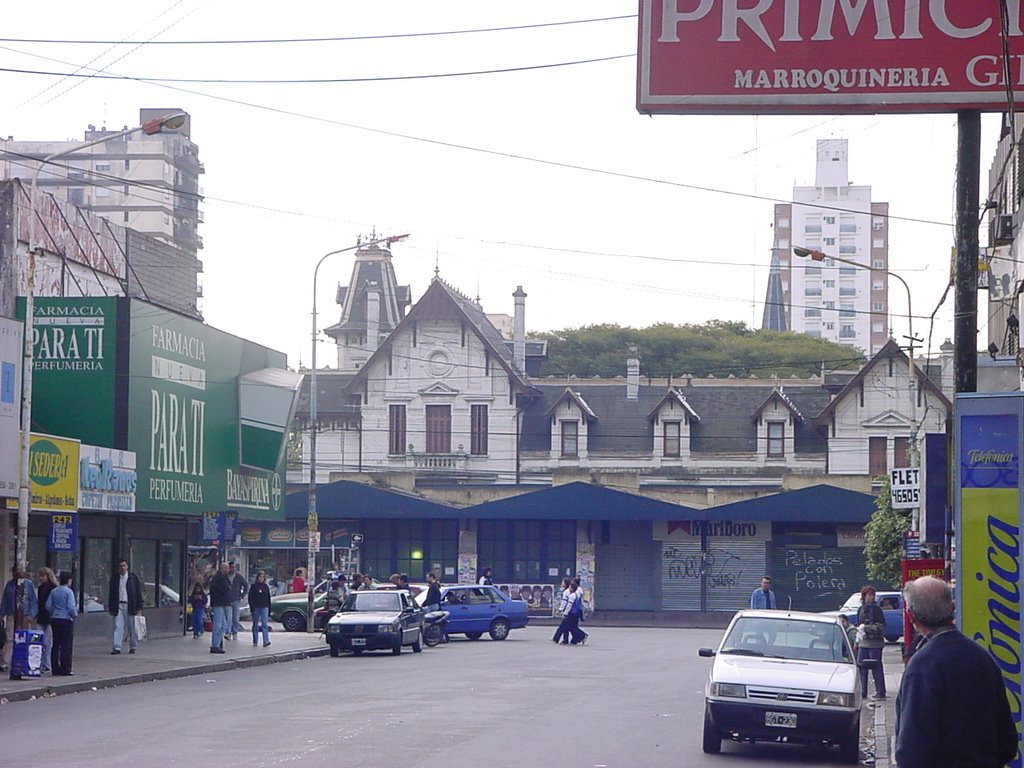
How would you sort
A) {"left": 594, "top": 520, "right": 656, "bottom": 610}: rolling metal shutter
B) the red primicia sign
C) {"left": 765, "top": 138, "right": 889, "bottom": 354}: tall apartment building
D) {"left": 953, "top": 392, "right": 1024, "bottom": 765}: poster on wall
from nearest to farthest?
{"left": 953, "top": 392, "right": 1024, "bottom": 765}: poster on wall
the red primicia sign
{"left": 594, "top": 520, "right": 656, "bottom": 610}: rolling metal shutter
{"left": 765, "top": 138, "right": 889, "bottom": 354}: tall apartment building

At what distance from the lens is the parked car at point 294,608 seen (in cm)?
4338

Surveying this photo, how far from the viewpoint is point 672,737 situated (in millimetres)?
16984

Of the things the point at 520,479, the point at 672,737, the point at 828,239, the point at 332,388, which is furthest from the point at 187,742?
the point at 828,239

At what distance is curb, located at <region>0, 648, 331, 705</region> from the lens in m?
21.1

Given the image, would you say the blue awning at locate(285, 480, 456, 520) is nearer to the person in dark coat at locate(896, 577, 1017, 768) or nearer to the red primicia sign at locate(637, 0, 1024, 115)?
the red primicia sign at locate(637, 0, 1024, 115)

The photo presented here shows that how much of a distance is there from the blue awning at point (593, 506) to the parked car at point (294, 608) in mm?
16720

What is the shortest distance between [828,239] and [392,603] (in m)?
146

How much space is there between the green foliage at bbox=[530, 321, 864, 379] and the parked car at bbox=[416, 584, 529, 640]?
177 feet

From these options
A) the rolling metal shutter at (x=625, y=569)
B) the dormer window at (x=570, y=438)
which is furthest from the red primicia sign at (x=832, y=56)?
the dormer window at (x=570, y=438)

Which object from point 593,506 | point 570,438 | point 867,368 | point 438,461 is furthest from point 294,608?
point 867,368

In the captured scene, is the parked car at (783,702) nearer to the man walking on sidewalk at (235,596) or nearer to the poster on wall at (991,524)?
the poster on wall at (991,524)

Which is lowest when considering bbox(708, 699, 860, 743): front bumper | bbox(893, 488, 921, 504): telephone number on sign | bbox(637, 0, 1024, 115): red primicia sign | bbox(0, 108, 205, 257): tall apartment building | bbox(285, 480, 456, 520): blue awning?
bbox(708, 699, 860, 743): front bumper

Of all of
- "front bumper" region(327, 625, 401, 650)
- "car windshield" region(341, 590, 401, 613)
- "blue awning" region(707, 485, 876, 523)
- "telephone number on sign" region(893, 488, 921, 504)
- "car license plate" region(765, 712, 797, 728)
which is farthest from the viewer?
"blue awning" region(707, 485, 876, 523)

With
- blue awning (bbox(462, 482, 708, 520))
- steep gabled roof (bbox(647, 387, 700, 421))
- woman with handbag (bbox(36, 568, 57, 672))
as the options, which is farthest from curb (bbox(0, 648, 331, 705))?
steep gabled roof (bbox(647, 387, 700, 421))
